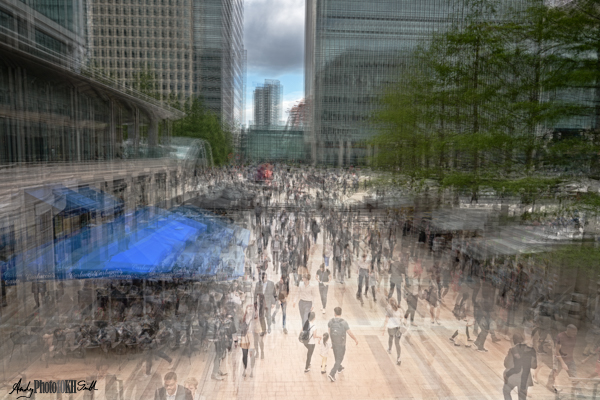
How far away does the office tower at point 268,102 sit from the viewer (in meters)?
115

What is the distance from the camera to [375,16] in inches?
1766

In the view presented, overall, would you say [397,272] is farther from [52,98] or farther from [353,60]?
[353,60]

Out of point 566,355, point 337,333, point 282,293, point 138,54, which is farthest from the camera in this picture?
point 138,54

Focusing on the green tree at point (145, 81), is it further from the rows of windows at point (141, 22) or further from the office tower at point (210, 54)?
the office tower at point (210, 54)

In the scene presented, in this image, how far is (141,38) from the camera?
44469 mm

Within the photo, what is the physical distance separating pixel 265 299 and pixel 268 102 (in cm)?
11282

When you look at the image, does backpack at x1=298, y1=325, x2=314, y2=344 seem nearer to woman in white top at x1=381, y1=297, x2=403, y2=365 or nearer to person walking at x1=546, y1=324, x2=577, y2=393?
woman in white top at x1=381, y1=297, x2=403, y2=365

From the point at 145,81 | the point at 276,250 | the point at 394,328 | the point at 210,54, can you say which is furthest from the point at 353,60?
the point at 394,328

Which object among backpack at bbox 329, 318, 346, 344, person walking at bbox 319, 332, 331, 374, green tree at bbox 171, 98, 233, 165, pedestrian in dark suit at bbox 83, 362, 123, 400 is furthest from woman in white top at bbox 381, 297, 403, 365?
green tree at bbox 171, 98, 233, 165

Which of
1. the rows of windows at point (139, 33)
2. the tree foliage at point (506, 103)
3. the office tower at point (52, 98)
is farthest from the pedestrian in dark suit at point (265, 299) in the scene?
the rows of windows at point (139, 33)

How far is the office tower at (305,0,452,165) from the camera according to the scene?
36656 millimetres

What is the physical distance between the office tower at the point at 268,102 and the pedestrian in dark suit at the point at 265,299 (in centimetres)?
10792

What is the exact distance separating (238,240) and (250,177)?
93.5 ft

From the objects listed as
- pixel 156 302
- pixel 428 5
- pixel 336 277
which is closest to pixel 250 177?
pixel 428 5
